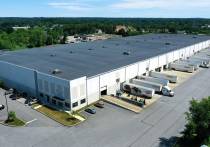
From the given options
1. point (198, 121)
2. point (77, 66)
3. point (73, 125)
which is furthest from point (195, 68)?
point (73, 125)

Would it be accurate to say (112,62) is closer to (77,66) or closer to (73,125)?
(77,66)

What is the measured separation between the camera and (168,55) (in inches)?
3125

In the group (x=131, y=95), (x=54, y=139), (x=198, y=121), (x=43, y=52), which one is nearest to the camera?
(x=198, y=121)

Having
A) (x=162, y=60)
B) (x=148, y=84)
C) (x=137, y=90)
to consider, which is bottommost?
(x=137, y=90)

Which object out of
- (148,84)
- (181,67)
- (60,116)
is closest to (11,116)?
(60,116)

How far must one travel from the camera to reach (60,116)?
45000 millimetres

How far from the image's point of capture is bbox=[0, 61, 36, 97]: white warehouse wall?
54.7m

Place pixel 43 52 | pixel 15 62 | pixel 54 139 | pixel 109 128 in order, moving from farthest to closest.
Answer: pixel 43 52 < pixel 15 62 < pixel 109 128 < pixel 54 139

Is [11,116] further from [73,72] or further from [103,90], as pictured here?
[103,90]

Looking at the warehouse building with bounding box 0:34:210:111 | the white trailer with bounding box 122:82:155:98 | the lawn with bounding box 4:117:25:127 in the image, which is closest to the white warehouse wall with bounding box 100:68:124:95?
the warehouse building with bounding box 0:34:210:111

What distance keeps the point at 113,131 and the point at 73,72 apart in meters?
18.3

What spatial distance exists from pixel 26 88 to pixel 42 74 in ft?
29.0

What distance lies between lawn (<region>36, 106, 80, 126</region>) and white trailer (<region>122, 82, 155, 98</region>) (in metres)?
18.8

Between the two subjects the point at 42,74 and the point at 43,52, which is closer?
the point at 42,74
